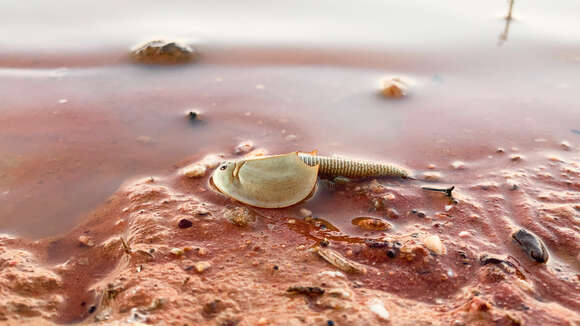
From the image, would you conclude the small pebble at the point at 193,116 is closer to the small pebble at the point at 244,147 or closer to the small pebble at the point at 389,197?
the small pebble at the point at 244,147

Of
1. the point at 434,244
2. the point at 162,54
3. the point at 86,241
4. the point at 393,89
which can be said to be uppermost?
Answer: the point at 162,54

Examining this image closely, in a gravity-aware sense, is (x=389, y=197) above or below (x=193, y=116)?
below

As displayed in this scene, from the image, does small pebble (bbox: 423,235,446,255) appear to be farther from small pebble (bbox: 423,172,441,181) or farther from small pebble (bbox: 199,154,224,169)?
small pebble (bbox: 199,154,224,169)

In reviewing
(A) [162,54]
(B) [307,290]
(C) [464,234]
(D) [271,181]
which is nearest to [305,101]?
(D) [271,181]

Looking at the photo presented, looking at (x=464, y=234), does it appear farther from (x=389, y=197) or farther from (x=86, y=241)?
(x=86, y=241)

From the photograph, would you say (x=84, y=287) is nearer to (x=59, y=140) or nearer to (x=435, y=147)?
(x=59, y=140)

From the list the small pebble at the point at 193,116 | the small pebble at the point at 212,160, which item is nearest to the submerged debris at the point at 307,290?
the small pebble at the point at 212,160
